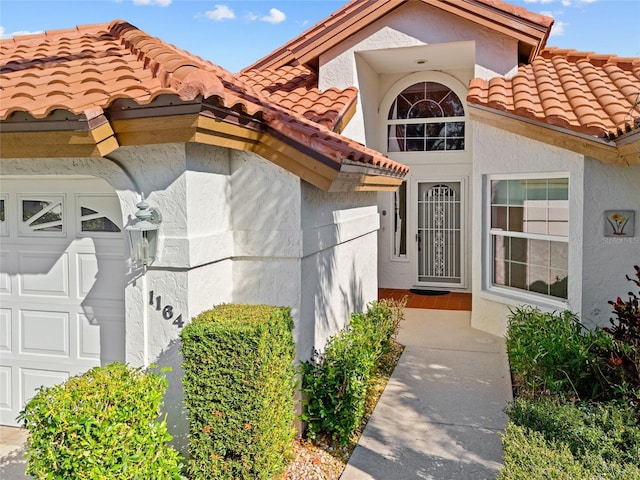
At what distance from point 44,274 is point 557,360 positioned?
6.81m

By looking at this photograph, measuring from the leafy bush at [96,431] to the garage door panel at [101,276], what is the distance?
1989 mm

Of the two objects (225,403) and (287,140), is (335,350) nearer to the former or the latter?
(225,403)

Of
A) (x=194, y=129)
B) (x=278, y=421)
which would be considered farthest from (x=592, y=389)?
(x=194, y=129)

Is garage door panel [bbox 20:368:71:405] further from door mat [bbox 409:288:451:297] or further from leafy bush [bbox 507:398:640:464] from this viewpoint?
door mat [bbox 409:288:451:297]

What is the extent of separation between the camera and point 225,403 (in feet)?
16.4

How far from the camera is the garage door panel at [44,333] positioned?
6.50 metres

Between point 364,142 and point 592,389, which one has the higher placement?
point 364,142

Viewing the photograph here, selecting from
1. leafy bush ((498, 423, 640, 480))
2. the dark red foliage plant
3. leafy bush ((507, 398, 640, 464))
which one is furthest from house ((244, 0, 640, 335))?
leafy bush ((498, 423, 640, 480))

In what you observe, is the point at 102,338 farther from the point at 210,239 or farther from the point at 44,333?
the point at 210,239

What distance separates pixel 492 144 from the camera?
10.8m

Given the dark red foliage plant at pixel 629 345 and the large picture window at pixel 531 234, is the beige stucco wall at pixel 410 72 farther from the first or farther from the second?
the dark red foliage plant at pixel 629 345

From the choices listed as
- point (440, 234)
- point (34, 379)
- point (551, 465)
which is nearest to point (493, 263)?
point (440, 234)

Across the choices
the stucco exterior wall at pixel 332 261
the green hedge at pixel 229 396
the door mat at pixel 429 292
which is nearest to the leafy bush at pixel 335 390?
the stucco exterior wall at pixel 332 261

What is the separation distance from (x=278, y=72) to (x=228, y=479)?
10409mm
